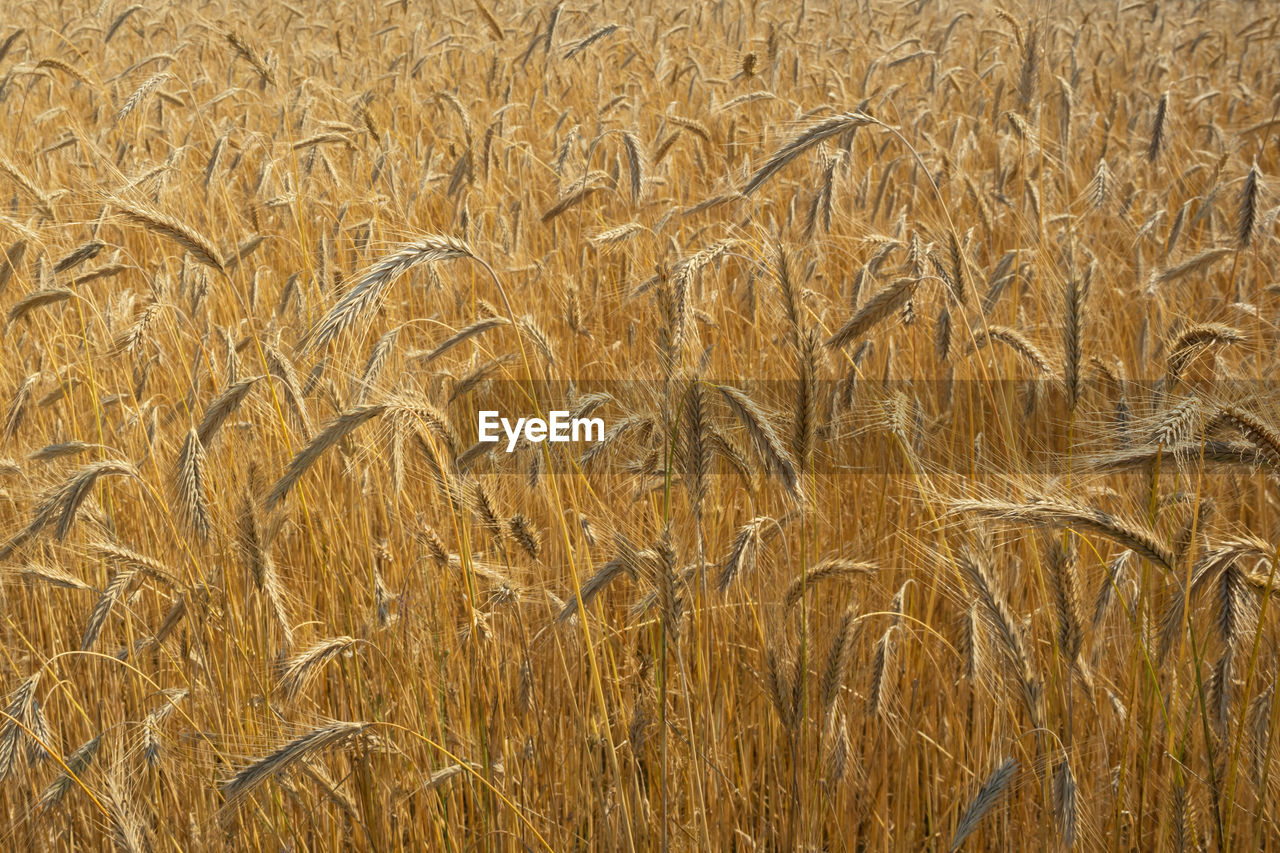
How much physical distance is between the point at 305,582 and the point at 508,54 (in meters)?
6.16

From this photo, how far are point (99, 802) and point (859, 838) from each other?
1.43 metres

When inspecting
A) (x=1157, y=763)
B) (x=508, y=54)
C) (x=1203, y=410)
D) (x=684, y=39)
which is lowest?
(x=1157, y=763)

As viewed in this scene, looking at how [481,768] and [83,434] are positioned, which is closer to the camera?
[481,768]

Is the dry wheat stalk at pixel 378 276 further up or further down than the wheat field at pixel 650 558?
further up

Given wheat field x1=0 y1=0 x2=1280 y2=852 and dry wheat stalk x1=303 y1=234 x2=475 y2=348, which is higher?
dry wheat stalk x1=303 y1=234 x2=475 y2=348

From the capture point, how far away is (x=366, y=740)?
1.64m

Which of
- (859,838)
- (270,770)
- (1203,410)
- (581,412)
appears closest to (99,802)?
(270,770)

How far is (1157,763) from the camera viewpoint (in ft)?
5.78

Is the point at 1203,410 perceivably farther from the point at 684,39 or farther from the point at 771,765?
the point at 684,39

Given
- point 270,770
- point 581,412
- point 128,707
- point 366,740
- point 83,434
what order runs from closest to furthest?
point 270,770, point 366,740, point 581,412, point 128,707, point 83,434

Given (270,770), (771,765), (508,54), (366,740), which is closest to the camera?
(270,770)

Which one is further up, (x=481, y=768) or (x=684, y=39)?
(x=684, y=39)

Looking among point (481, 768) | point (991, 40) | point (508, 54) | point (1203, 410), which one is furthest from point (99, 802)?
point (991, 40)

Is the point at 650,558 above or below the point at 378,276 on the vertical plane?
below
